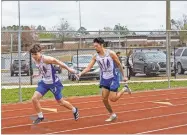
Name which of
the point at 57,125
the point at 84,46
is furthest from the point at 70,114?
the point at 84,46

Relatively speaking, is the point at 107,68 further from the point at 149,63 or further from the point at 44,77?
the point at 149,63

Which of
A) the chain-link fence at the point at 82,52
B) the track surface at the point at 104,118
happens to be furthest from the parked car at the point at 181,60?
the track surface at the point at 104,118

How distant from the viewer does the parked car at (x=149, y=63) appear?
23250 millimetres

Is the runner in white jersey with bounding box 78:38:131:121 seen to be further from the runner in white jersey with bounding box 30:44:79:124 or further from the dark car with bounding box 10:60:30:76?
the dark car with bounding box 10:60:30:76

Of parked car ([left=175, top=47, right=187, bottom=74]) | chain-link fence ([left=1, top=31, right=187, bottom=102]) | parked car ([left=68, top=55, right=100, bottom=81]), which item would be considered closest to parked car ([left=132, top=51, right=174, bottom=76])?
chain-link fence ([left=1, top=31, right=187, bottom=102])

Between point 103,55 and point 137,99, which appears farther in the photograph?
point 137,99

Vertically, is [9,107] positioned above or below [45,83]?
below

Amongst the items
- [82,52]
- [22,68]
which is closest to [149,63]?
[82,52]

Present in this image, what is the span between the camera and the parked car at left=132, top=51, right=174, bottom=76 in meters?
23.2

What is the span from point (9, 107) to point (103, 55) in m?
4.52

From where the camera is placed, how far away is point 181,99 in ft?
44.5

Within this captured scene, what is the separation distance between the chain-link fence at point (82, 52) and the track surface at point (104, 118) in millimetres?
4648

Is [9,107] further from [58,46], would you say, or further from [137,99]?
[58,46]

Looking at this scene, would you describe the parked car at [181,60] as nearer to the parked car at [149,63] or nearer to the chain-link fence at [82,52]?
the chain-link fence at [82,52]
